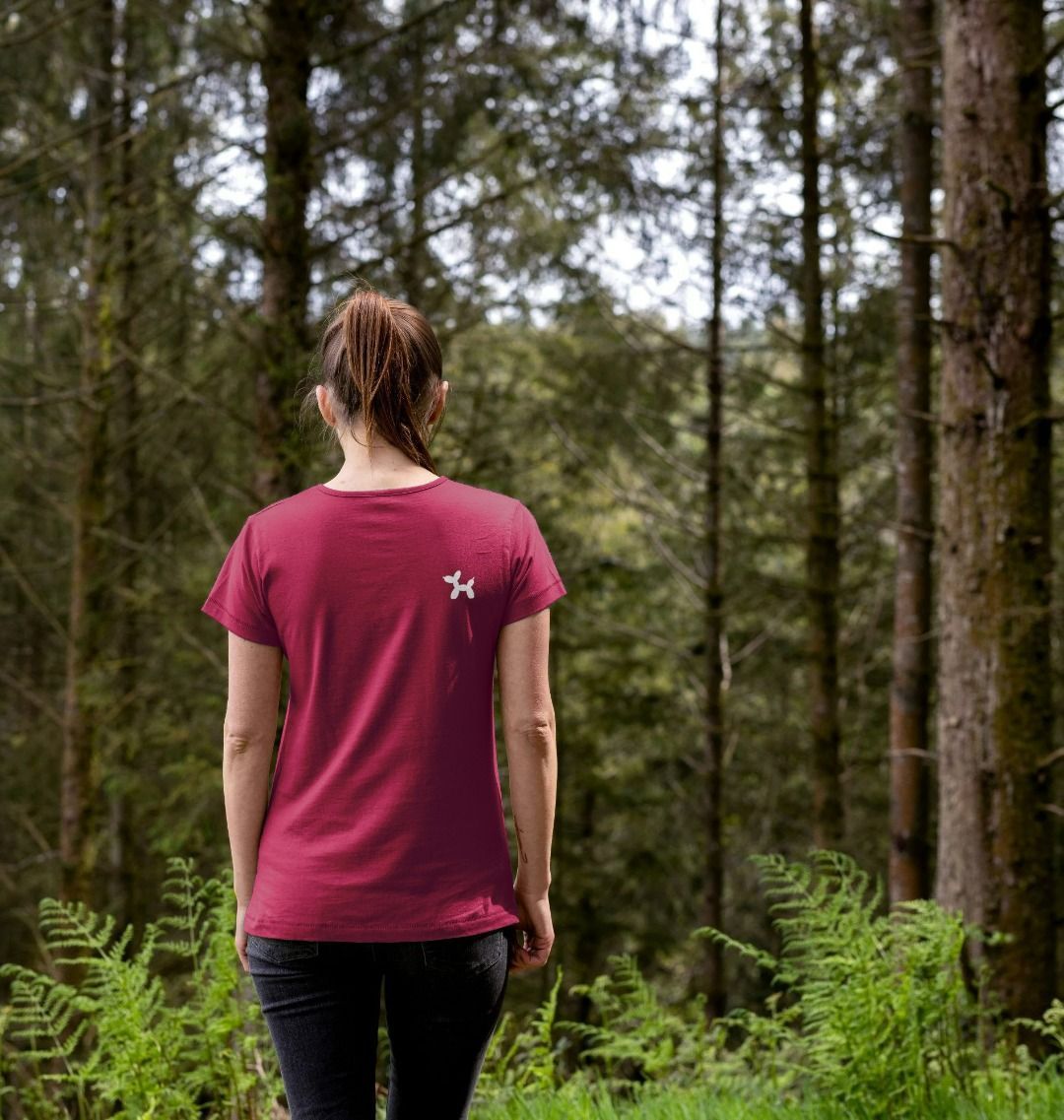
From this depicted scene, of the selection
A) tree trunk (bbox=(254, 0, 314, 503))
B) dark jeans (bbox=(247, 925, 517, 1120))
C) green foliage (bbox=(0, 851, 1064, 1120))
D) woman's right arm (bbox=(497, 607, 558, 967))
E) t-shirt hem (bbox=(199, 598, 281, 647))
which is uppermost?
tree trunk (bbox=(254, 0, 314, 503))

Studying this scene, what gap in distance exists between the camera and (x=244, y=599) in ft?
6.25

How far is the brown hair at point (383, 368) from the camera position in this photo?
191cm

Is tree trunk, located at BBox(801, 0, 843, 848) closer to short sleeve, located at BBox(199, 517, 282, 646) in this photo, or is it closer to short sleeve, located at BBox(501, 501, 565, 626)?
short sleeve, located at BBox(501, 501, 565, 626)

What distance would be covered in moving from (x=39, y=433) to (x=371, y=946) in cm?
1598

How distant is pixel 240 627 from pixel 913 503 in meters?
8.47

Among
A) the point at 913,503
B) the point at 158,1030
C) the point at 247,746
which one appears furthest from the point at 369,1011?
the point at 913,503

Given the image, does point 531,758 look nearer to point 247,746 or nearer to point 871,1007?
point 247,746

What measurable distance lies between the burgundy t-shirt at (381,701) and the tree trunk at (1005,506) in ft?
12.3

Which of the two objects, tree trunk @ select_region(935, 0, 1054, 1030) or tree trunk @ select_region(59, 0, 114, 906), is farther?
tree trunk @ select_region(59, 0, 114, 906)

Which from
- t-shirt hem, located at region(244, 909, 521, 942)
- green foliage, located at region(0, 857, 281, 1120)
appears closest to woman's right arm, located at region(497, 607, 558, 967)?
t-shirt hem, located at region(244, 909, 521, 942)

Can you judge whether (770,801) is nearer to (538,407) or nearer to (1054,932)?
(538,407)

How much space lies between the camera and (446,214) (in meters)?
6.43

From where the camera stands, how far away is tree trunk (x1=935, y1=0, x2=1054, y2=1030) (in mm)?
4996

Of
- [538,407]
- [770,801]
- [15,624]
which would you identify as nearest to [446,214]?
[538,407]
